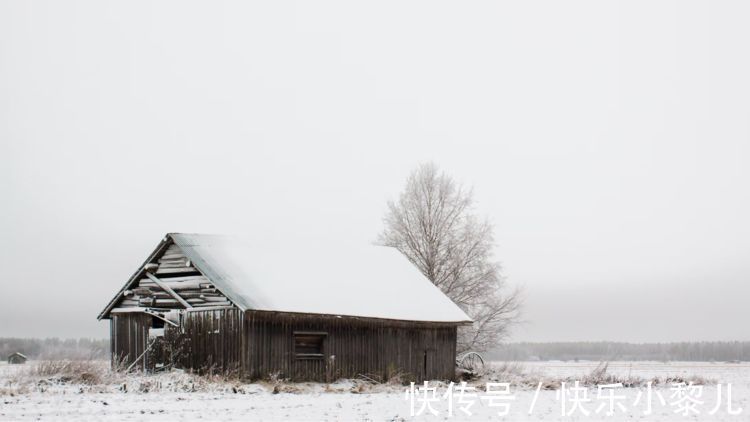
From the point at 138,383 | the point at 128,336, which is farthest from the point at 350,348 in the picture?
the point at 138,383

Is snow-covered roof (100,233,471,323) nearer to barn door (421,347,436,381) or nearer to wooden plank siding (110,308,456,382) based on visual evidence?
wooden plank siding (110,308,456,382)

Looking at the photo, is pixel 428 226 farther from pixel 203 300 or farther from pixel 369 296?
pixel 203 300

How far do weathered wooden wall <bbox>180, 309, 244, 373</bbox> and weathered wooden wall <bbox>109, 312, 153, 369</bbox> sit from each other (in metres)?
2.64

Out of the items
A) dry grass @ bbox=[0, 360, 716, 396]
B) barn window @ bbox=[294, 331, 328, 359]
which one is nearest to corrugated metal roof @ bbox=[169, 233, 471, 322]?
barn window @ bbox=[294, 331, 328, 359]

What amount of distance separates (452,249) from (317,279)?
45.0ft

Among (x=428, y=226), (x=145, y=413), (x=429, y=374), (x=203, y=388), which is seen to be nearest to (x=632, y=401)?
(x=429, y=374)

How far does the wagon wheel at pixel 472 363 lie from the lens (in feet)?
130

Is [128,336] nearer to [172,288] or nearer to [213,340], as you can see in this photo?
[172,288]

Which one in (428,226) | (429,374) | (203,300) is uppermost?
(428,226)

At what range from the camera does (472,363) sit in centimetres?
4047

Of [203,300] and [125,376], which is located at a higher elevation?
[203,300]

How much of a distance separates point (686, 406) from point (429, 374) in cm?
1335

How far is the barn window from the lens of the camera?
31734 millimetres

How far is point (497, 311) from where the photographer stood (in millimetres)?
45219
